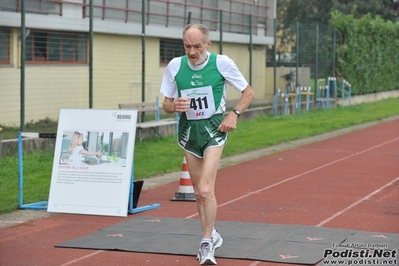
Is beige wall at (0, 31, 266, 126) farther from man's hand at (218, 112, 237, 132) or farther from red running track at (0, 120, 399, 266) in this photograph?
man's hand at (218, 112, 237, 132)

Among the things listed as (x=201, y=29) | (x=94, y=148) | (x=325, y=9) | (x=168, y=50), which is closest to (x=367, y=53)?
(x=168, y=50)

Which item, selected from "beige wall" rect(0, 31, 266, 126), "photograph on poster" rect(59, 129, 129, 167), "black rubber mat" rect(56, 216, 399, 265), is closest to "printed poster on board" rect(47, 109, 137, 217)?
A: "photograph on poster" rect(59, 129, 129, 167)

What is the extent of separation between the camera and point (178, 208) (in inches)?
443

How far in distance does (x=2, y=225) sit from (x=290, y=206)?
3.65 meters

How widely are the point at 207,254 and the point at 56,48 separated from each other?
46.7 feet

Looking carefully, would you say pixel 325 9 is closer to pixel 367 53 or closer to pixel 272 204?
pixel 367 53

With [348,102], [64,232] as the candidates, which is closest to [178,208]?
[64,232]

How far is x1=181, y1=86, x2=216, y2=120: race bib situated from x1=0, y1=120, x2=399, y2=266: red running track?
4.40 ft

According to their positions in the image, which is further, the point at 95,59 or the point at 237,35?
the point at 237,35

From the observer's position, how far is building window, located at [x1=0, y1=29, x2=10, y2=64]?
734 inches

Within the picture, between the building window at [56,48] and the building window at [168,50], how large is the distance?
16.4ft

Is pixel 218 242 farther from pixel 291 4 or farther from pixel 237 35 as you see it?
pixel 291 4

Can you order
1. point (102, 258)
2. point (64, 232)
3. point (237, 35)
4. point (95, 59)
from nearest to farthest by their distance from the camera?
point (102, 258), point (64, 232), point (95, 59), point (237, 35)

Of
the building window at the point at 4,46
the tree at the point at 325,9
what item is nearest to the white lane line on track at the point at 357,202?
the building window at the point at 4,46
